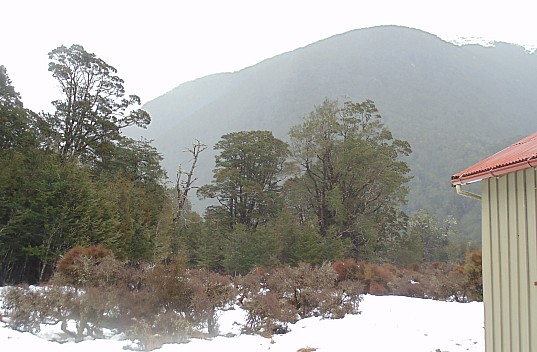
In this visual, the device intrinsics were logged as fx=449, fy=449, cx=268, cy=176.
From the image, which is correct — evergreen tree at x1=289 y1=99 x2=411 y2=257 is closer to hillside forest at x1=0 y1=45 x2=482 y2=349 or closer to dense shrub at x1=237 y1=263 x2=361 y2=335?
Answer: hillside forest at x1=0 y1=45 x2=482 y2=349

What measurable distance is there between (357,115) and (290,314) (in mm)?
22491

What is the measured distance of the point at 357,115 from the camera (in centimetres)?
2998

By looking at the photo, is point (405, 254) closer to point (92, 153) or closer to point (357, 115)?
point (357, 115)

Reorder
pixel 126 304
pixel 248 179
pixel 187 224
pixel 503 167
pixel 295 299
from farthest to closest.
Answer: pixel 248 179, pixel 187 224, pixel 295 299, pixel 126 304, pixel 503 167

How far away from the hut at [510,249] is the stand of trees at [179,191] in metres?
11.7

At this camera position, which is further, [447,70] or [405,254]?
[447,70]

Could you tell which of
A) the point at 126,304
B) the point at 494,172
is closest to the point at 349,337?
the point at 126,304

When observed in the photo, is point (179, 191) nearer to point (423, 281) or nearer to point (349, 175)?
point (349, 175)

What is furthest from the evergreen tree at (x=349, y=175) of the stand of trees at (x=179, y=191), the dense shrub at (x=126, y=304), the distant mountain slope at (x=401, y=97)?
the distant mountain slope at (x=401, y=97)

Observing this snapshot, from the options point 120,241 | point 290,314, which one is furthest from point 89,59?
point 290,314

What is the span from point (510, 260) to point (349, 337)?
420cm

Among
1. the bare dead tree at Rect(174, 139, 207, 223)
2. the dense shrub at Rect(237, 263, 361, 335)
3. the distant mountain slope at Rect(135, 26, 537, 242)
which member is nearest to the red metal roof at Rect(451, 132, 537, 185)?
the dense shrub at Rect(237, 263, 361, 335)

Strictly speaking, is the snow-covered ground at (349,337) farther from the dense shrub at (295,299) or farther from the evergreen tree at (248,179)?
the evergreen tree at (248,179)

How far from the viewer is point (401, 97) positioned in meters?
84.6
